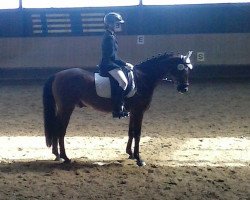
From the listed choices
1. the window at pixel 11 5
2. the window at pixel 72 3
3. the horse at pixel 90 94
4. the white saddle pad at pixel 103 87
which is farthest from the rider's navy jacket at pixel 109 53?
the window at pixel 11 5

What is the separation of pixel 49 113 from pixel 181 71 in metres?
1.52

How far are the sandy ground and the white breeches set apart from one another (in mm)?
848

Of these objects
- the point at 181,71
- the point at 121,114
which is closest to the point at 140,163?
the point at 121,114

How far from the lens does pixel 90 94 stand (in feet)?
15.9

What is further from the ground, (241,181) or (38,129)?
(241,181)

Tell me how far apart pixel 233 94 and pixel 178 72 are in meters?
4.50

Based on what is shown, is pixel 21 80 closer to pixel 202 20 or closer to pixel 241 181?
pixel 202 20

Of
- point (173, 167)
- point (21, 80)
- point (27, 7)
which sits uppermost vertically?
point (27, 7)

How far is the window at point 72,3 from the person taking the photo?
10.2 meters

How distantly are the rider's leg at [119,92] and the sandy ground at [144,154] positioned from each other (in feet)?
1.87

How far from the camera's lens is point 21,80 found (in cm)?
1030

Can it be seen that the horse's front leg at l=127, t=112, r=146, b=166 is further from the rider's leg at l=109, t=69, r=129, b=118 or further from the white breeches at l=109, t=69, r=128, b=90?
the white breeches at l=109, t=69, r=128, b=90

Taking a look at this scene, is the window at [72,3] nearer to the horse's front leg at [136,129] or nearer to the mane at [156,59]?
the mane at [156,59]

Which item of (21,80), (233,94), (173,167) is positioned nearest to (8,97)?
(21,80)
